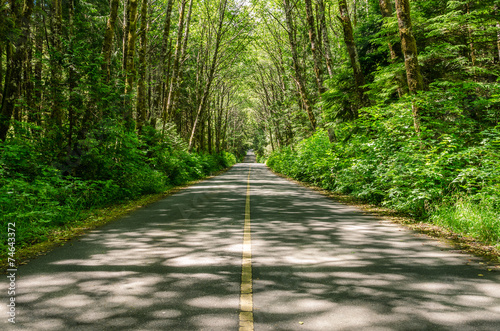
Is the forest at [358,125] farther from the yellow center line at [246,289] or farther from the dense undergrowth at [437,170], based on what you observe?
the yellow center line at [246,289]

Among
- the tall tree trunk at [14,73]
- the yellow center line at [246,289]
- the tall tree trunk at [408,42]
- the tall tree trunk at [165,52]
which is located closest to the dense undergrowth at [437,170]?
the tall tree trunk at [408,42]

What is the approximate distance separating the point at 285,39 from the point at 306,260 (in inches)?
1203

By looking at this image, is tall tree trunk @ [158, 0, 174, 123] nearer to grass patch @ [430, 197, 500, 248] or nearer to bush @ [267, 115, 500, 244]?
bush @ [267, 115, 500, 244]

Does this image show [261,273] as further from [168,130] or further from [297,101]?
[297,101]

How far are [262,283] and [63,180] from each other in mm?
7348

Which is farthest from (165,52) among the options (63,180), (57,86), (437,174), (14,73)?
(437,174)

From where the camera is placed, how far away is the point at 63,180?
349 inches

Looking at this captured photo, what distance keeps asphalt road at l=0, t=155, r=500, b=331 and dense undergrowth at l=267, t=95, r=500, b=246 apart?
1187 mm

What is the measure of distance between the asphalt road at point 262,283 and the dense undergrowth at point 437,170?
1.19 meters

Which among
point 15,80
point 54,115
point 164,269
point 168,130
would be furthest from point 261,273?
point 168,130

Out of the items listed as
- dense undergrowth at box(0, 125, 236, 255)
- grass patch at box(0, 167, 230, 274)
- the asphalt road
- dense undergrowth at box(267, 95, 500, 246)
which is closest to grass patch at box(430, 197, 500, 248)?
dense undergrowth at box(267, 95, 500, 246)

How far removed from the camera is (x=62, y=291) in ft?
11.8

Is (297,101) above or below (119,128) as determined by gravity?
above

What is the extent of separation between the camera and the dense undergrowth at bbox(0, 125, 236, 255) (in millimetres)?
6609
